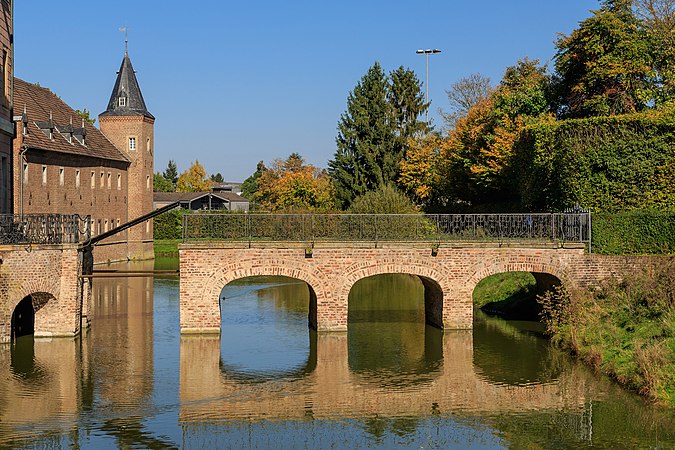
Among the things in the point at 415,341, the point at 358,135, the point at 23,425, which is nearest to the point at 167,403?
the point at 23,425

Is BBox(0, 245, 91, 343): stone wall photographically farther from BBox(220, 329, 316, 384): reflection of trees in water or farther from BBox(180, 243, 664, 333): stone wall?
BBox(220, 329, 316, 384): reflection of trees in water

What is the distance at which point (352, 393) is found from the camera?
18484mm

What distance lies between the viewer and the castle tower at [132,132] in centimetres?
5506

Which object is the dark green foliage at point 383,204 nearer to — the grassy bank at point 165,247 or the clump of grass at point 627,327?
the clump of grass at point 627,327

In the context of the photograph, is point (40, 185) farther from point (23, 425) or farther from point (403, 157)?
point (23, 425)

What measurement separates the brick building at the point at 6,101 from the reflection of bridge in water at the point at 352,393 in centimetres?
912

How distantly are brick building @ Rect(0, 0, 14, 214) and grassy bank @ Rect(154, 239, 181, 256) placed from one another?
3149cm

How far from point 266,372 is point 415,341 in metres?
5.73

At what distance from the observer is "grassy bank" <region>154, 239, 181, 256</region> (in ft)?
193

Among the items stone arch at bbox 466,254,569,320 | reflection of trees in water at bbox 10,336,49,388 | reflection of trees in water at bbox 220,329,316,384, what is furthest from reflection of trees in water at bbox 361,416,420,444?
stone arch at bbox 466,254,569,320

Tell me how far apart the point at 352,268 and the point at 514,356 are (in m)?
5.55

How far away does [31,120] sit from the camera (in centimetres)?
4319

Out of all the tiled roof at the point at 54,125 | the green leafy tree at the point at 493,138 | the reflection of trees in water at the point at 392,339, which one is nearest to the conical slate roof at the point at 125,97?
the tiled roof at the point at 54,125

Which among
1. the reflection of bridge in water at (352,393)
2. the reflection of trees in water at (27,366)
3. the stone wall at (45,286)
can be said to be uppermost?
the stone wall at (45,286)
